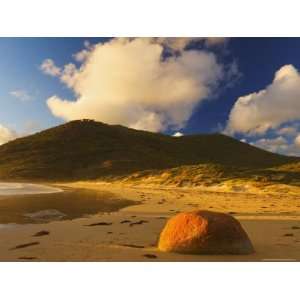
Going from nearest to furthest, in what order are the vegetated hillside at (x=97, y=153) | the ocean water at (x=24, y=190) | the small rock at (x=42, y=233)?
the small rock at (x=42, y=233) → the ocean water at (x=24, y=190) → the vegetated hillside at (x=97, y=153)

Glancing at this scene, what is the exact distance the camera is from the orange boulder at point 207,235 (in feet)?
17.9

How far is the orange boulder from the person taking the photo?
5.47m

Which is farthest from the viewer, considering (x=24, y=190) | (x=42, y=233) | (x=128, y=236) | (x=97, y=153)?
(x=97, y=153)

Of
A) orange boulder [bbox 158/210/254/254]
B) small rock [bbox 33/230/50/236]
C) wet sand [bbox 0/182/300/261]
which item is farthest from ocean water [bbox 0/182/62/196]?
orange boulder [bbox 158/210/254/254]

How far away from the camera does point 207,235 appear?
215 inches

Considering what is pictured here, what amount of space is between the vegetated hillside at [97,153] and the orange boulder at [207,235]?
21984 millimetres

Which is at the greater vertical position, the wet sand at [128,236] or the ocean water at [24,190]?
the ocean water at [24,190]

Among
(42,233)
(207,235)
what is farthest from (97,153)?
(207,235)

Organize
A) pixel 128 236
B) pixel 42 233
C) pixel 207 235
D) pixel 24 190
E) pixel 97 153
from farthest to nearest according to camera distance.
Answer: pixel 97 153, pixel 24 190, pixel 128 236, pixel 42 233, pixel 207 235

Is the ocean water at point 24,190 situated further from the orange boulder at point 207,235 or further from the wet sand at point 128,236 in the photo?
the orange boulder at point 207,235

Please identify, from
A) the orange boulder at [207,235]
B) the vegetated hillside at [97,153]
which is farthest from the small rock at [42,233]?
the vegetated hillside at [97,153]

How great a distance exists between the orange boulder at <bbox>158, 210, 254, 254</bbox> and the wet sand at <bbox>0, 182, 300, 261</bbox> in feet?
0.35

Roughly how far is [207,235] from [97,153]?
90.8 ft

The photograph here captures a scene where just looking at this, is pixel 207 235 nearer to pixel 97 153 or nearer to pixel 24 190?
pixel 24 190
